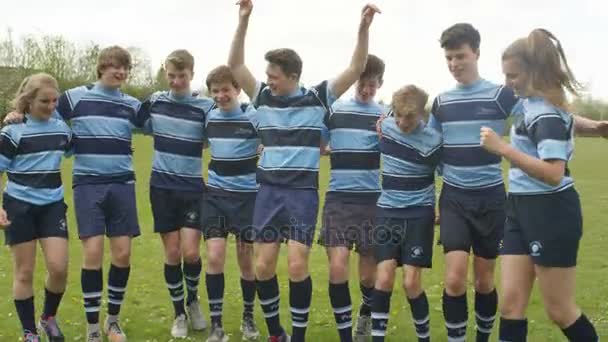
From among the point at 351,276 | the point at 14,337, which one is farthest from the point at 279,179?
the point at 351,276

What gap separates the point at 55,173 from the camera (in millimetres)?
5664

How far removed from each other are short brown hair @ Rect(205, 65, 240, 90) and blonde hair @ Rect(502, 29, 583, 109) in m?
2.41

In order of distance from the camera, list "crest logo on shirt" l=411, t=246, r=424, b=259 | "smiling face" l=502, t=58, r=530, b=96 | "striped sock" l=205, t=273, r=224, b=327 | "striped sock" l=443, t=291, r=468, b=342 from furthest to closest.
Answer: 1. "striped sock" l=205, t=273, r=224, b=327
2. "crest logo on shirt" l=411, t=246, r=424, b=259
3. "striped sock" l=443, t=291, r=468, b=342
4. "smiling face" l=502, t=58, r=530, b=96

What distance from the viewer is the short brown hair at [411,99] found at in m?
5.20

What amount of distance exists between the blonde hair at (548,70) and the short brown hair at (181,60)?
2.79 meters

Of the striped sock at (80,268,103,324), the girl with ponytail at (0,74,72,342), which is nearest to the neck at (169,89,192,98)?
the girl with ponytail at (0,74,72,342)

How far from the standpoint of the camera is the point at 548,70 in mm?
4352

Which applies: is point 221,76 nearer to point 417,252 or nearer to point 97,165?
point 97,165

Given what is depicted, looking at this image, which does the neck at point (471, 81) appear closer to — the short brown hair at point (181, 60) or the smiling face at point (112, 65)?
the short brown hair at point (181, 60)

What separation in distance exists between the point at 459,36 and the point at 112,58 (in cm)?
273

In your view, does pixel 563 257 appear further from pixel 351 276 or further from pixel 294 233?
pixel 351 276

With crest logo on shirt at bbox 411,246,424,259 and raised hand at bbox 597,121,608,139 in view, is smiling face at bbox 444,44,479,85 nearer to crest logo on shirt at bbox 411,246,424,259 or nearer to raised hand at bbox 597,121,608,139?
raised hand at bbox 597,121,608,139

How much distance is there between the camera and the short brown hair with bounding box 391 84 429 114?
205 inches

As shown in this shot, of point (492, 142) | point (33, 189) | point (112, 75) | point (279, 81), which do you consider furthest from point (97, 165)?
point (492, 142)
